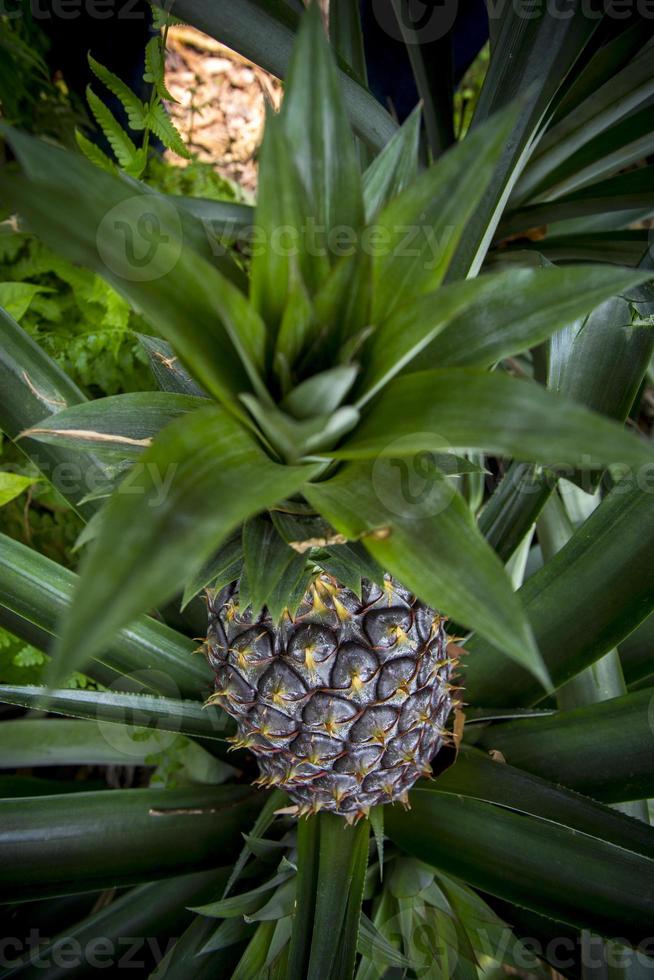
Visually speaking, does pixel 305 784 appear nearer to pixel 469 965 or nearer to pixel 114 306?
pixel 469 965

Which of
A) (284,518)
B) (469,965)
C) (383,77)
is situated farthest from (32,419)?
(383,77)

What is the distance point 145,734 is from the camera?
101 cm

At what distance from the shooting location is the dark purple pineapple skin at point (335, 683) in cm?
64

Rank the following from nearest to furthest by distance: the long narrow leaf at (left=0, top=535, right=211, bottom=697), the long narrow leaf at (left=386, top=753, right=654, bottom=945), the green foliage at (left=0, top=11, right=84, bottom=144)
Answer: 1. the long narrow leaf at (left=386, top=753, right=654, bottom=945)
2. the long narrow leaf at (left=0, top=535, right=211, bottom=697)
3. the green foliage at (left=0, top=11, right=84, bottom=144)

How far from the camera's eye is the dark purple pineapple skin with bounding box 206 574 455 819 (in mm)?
645

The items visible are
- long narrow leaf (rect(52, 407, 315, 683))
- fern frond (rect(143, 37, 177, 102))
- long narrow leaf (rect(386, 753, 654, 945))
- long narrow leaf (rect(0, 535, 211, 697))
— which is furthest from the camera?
fern frond (rect(143, 37, 177, 102))

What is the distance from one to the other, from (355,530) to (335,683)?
0.26 meters

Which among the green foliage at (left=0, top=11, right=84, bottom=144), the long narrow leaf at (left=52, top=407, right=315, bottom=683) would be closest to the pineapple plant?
the long narrow leaf at (left=52, top=407, right=315, bottom=683)

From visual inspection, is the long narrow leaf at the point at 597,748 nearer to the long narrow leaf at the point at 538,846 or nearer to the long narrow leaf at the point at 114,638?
the long narrow leaf at the point at 538,846

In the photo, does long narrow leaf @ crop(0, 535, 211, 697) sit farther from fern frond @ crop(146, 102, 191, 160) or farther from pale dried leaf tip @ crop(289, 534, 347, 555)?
fern frond @ crop(146, 102, 191, 160)

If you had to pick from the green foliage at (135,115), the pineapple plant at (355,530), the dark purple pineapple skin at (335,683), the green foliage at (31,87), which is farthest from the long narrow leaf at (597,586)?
the green foliage at (31,87)

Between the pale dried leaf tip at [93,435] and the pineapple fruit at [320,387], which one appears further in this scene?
the pale dried leaf tip at [93,435]

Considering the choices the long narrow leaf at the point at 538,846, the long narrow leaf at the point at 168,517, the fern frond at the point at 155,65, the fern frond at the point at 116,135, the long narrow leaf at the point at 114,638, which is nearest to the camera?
the long narrow leaf at the point at 168,517

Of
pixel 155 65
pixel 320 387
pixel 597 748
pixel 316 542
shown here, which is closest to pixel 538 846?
pixel 597 748
